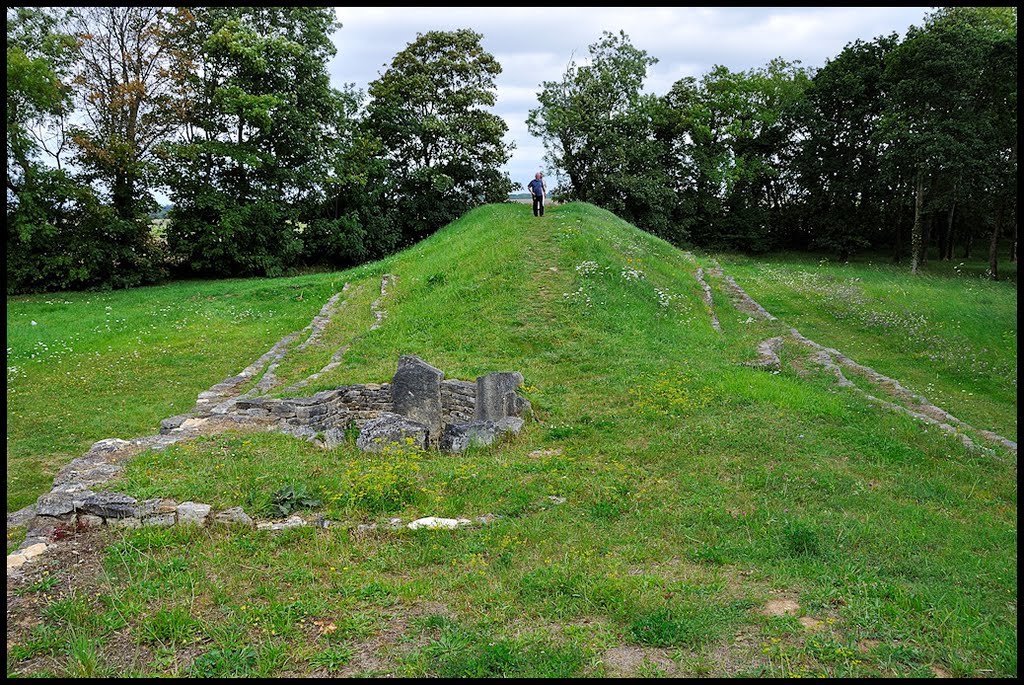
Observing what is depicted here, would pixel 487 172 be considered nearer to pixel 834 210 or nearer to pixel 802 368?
pixel 834 210

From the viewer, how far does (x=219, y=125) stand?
2670 centimetres

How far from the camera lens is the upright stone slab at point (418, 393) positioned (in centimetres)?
1026

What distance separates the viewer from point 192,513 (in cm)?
646

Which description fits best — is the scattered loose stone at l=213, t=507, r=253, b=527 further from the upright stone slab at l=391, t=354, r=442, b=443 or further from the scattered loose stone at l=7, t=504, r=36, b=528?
the upright stone slab at l=391, t=354, r=442, b=443

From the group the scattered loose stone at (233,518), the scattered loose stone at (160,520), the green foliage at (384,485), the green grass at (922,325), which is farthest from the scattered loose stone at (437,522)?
the green grass at (922,325)

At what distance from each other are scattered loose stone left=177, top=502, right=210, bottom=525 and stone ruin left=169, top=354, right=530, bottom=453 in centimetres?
254

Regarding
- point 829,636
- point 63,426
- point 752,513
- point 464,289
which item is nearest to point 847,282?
point 464,289

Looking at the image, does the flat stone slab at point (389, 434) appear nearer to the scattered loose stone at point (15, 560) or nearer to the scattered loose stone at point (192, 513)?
the scattered loose stone at point (192, 513)

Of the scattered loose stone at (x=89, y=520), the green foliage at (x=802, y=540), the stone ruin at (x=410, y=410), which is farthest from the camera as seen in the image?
the stone ruin at (x=410, y=410)

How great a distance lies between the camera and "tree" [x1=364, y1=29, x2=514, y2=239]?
3183cm

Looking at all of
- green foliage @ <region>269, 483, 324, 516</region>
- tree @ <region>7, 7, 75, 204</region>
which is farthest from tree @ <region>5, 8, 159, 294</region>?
green foliage @ <region>269, 483, 324, 516</region>

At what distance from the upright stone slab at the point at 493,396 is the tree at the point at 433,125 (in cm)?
2323

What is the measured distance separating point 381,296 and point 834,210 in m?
29.2

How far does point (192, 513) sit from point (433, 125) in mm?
27047
